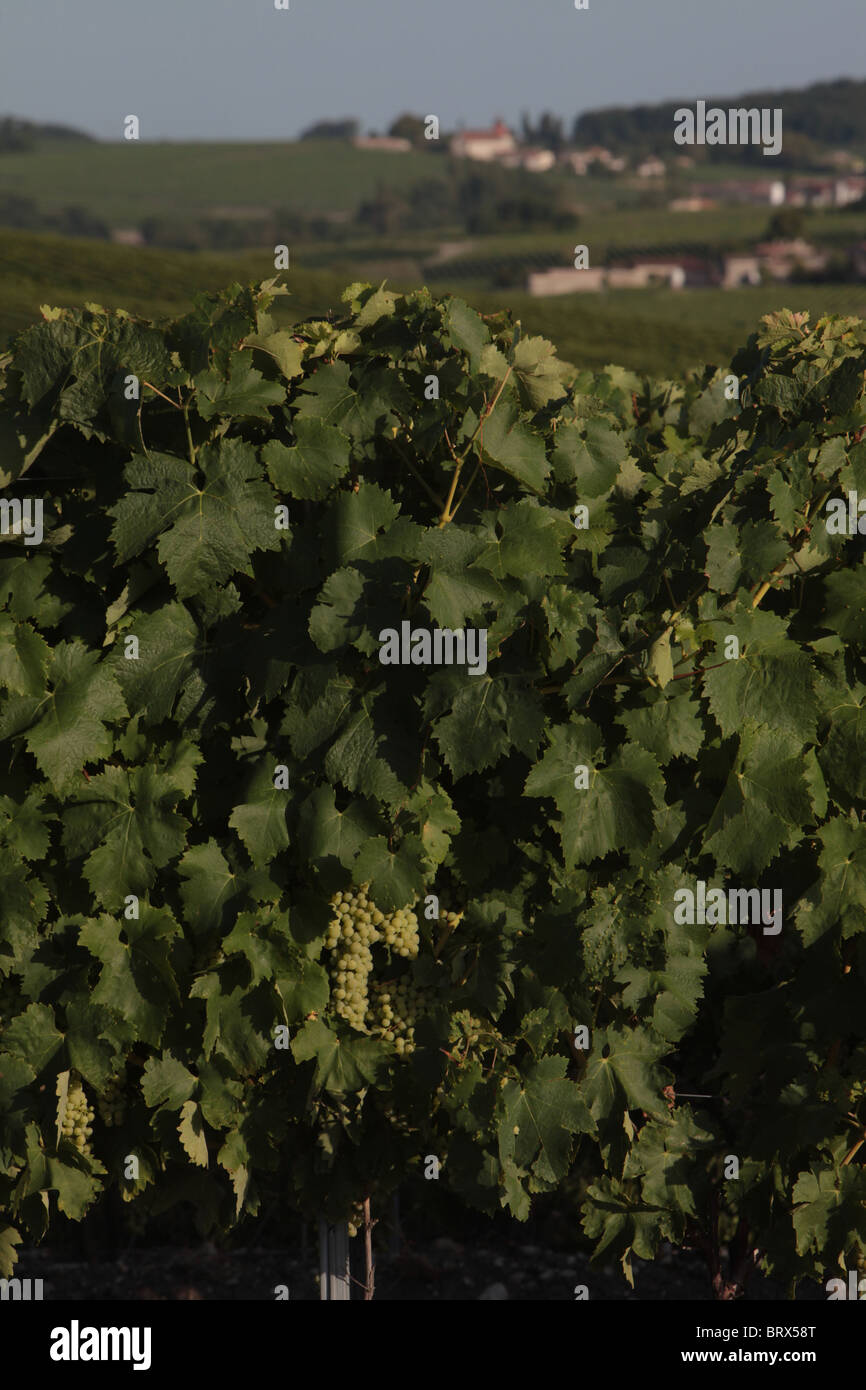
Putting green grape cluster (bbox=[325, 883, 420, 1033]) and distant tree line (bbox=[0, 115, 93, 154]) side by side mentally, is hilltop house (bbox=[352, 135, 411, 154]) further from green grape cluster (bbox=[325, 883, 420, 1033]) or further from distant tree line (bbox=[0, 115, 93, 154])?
green grape cluster (bbox=[325, 883, 420, 1033])

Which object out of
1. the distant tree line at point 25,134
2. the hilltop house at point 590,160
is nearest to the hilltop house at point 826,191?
the hilltop house at point 590,160

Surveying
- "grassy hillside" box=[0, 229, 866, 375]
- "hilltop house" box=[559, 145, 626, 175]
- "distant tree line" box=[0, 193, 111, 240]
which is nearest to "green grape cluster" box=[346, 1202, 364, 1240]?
"grassy hillside" box=[0, 229, 866, 375]

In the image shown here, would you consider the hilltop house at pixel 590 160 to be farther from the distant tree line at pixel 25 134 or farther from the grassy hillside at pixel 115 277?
the grassy hillside at pixel 115 277

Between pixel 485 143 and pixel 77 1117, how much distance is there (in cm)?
18406

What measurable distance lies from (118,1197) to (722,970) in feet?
11.8

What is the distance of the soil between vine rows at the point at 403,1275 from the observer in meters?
6.61

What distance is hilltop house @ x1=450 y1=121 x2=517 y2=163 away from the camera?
16838 cm

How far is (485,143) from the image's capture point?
175 meters

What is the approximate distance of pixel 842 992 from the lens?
4.60 metres

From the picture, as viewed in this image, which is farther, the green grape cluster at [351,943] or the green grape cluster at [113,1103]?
the green grape cluster at [113,1103]

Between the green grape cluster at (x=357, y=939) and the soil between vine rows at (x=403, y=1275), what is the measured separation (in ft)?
7.72

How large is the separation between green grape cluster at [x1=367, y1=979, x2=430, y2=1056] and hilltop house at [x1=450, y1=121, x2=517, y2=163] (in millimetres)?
169453

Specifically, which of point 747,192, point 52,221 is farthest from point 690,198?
point 52,221

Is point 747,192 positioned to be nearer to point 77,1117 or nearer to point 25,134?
point 25,134
